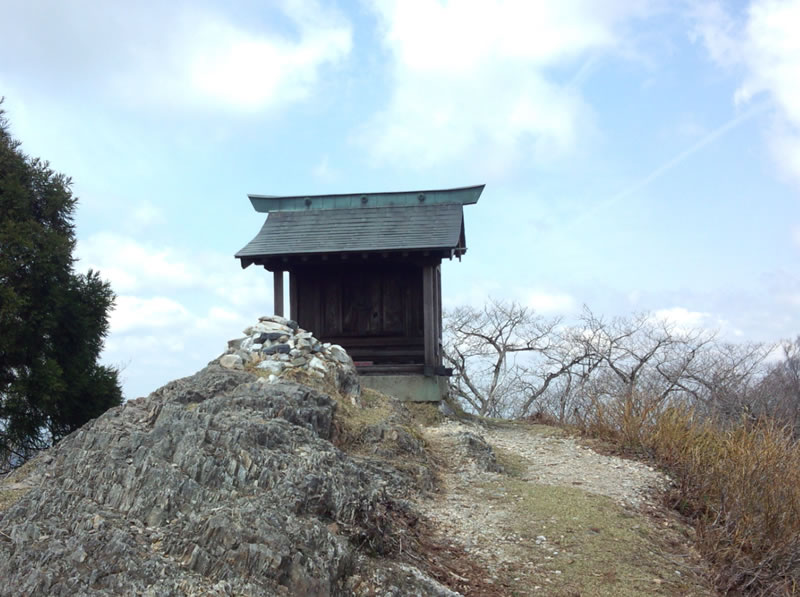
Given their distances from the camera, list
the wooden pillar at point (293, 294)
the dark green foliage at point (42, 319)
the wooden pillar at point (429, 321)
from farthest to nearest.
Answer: the wooden pillar at point (293, 294) → the wooden pillar at point (429, 321) → the dark green foliage at point (42, 319)

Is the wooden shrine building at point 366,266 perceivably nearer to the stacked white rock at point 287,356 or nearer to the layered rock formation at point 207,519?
the stacked white rock at point 287,356

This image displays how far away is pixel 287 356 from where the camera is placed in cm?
896

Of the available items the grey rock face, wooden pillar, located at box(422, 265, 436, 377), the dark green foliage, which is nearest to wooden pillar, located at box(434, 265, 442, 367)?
wooden pillar, located at box(422, 265, 436, 377)

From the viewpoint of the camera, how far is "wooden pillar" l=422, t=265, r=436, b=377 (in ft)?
39.3

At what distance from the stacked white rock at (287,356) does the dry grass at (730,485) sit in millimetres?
3808

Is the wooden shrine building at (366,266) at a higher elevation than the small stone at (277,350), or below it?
higher

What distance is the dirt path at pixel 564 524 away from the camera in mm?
5102

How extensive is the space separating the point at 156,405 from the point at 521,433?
6.03m

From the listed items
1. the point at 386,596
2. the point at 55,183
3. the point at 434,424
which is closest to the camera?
the point at 386,596

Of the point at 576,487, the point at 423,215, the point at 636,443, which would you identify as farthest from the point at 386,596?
the point at 423,215

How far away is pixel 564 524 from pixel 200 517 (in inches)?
128

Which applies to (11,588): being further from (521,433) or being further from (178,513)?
(521,433)

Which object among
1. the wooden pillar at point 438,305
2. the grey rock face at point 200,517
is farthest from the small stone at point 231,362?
the wooden pillar at point 438,305

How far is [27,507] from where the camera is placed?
15.3ft
